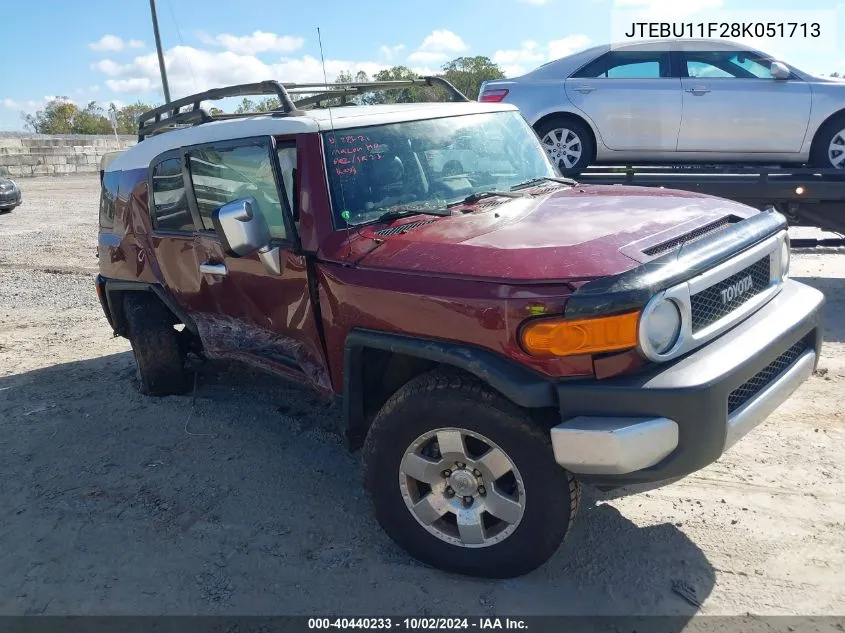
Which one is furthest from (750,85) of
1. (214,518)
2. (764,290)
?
(214,518)

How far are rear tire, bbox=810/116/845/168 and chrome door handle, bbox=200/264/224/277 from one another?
6.04 m

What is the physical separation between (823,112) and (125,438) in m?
6.74

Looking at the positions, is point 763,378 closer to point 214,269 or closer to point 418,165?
point 418,165

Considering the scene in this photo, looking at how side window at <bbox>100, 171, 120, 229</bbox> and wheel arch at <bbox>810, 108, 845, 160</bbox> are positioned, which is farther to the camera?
wheel arch at <bbox>810, 108, 845, 160</bbox>

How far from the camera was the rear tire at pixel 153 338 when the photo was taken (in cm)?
479

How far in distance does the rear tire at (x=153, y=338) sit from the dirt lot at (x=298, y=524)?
24cm

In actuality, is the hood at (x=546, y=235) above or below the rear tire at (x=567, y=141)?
below

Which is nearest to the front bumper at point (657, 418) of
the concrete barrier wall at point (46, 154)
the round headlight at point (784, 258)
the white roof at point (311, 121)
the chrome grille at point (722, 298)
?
the chrome grille at point (722, 298)

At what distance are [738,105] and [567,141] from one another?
1.66 metres

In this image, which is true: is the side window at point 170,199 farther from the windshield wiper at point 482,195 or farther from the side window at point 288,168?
the windshield wiper at point 482,195

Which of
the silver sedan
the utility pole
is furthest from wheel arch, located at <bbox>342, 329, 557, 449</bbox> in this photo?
the utility pole

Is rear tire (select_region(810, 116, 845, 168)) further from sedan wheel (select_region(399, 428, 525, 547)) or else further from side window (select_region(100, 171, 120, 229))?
side window (select_region(100, 171, 120, 229))

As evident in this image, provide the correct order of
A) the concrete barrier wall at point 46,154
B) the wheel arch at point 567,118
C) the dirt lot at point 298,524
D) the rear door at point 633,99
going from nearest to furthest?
1. the dirt lot at point 298,524
2. the rear door at point 633,99
3. the wheel arch at point 567,118
4. the concrete barrier wall at point 46,154

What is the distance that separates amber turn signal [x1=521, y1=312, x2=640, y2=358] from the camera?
2.40m
